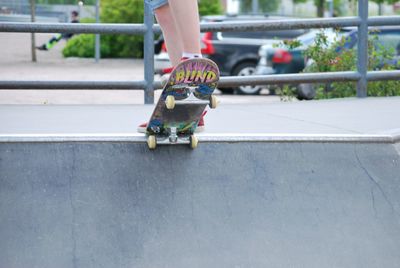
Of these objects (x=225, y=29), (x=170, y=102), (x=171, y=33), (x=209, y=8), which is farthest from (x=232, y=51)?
(x=209, y=8)

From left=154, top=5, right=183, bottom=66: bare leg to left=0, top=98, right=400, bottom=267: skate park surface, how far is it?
20.4 inches

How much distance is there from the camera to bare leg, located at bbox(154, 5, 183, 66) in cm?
455

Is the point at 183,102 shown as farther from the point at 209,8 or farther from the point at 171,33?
the point at 209,8

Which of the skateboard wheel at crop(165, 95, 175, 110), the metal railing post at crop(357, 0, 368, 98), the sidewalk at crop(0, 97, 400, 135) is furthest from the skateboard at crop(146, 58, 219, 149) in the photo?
the metal railing post at crop(357, 0, 368, 98)

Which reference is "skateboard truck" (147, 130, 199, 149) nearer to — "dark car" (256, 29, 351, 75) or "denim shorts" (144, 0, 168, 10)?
"denim shorts" (144, 0, 168, 10)

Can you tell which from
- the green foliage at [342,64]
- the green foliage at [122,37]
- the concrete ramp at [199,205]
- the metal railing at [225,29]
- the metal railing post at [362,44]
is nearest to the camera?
the concrete ramp at [199,205]

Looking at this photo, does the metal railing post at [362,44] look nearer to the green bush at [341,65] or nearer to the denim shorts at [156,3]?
the green bush at [341,65]

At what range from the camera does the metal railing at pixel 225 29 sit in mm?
6730

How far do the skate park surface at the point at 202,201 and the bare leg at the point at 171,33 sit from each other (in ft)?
1.70

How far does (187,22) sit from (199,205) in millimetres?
881

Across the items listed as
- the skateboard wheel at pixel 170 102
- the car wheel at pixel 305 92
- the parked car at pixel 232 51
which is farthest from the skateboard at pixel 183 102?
the parked car at pixel 232 51

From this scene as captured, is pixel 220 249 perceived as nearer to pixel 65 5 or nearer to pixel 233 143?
pixel 233 143

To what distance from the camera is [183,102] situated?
420 cm

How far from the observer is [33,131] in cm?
510
